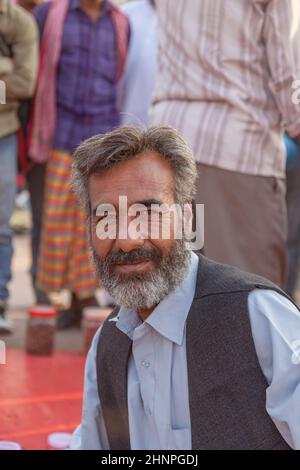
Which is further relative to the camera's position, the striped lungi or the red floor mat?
the striped lungi

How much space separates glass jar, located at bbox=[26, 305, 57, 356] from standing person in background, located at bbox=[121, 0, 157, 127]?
1.23 meters

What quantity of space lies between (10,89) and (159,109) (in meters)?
1.61

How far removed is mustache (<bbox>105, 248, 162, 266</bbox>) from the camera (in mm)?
2180

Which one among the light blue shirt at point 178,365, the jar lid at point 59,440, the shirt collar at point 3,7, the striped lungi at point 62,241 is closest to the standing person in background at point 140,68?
the striped lungi at point 62,241

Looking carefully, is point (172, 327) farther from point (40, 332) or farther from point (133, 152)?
point (40, 332)

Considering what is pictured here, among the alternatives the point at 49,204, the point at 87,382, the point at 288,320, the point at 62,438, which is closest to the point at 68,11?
the point at 49,204

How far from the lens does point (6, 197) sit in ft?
16.0

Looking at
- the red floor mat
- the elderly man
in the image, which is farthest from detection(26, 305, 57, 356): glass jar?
the elderly man

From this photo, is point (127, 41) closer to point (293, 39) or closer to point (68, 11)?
point (68, 11)

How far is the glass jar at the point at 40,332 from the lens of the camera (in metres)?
4.57

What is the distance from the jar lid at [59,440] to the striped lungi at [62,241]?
1.82 m

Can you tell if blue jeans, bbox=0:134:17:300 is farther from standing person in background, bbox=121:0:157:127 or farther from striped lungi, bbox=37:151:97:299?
standing person in background, bbox=121:0:157:127

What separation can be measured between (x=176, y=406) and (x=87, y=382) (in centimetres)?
39

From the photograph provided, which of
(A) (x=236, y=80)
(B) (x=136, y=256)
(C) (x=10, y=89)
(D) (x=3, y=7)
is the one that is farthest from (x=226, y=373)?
(D) (x=3, y=7)
